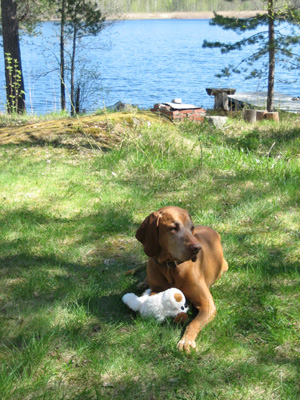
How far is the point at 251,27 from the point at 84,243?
881 cm

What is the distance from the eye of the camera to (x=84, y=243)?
443cm

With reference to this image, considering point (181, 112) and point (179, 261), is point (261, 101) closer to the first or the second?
point (181, 112)

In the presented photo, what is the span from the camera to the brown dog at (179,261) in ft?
9.87

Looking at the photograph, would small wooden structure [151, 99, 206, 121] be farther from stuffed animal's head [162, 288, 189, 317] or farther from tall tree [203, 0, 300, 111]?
stuffed animal's head [162, 288, 189, 317]

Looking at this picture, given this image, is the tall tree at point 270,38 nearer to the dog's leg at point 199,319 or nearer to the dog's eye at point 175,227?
the dog's eye at point 175,227

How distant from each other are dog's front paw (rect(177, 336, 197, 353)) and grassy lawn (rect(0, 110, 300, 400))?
5 centimetres

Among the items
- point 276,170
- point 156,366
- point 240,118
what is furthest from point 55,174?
point 240,118

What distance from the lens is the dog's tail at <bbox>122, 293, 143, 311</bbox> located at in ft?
10.7

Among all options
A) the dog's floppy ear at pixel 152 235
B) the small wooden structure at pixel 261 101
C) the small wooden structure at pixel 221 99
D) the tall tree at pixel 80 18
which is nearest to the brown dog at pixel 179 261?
the dog's floppy ear at pixel 152 235

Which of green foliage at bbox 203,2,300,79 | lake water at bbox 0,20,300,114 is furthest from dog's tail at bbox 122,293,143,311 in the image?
lake water at bbox 0,20,300,114

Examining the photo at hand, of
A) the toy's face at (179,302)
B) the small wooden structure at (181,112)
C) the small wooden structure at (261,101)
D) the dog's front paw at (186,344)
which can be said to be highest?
the small wooden structure at (181,112)

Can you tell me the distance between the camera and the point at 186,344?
9.54 ft

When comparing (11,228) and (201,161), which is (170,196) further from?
(11,228)

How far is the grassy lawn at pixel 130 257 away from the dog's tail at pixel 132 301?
9 centimetres
